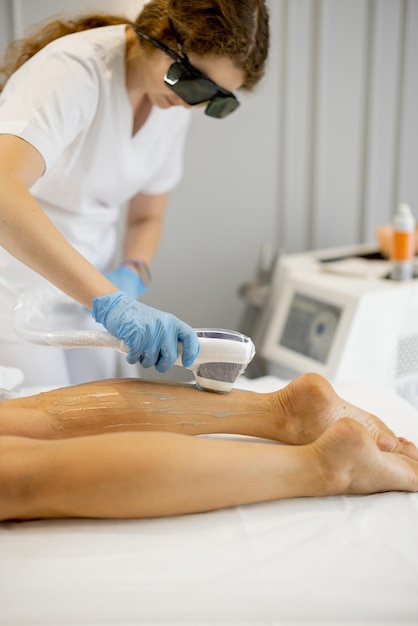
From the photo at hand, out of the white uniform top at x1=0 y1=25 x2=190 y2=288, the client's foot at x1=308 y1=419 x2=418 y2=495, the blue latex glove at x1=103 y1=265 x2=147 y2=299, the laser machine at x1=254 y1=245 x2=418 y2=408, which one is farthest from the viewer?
the laser machine at x1=254 y1=245 x2=418 y2=408

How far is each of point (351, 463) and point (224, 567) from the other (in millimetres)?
322

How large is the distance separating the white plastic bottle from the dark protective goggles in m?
0.86

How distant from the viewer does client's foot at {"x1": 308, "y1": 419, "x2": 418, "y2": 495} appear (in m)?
1.22

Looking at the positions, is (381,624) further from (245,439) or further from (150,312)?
(150,312)

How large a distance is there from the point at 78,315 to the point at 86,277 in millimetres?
537

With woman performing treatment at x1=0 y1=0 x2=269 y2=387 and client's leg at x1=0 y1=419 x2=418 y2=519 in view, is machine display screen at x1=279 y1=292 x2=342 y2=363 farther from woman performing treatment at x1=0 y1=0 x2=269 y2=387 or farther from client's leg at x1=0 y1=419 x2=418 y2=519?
client's leg at x1=0 y1=419 x2=418 y2=519

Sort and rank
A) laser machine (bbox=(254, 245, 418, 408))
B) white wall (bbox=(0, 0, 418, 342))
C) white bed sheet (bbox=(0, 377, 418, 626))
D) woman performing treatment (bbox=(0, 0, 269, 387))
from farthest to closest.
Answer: white wall (bbox=(0, 0, 418, 342))
laser machine (bbox=(254, 245, 418, 408))
woman performing treatment (bbox=(0, 0, 269, 387))
white bed sheet (bbox=(0, 377, 418, 626))

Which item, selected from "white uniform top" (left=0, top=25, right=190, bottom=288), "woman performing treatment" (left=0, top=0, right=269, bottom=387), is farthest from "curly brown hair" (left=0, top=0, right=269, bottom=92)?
"white uniform top" (left=0, top=25, right=190, bottom=288)

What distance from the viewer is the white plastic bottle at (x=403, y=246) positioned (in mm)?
2180

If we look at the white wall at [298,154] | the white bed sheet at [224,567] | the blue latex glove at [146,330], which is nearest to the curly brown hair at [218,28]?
the blue latex glove at [146,330]

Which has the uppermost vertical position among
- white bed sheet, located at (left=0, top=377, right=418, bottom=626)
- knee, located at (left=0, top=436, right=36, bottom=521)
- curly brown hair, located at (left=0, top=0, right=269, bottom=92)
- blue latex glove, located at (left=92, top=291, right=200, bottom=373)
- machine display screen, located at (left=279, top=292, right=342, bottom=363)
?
curly brown hair, located at (left=0, top=0, right=269, bottom=92)

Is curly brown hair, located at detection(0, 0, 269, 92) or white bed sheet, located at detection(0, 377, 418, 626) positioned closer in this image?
white bed sheet, located at detection(0, 377, 418, 626)

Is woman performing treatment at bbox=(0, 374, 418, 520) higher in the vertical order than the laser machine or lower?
higher

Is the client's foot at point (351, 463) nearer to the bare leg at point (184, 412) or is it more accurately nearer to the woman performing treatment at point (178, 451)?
the woman performing treatment at point (178, 451)
